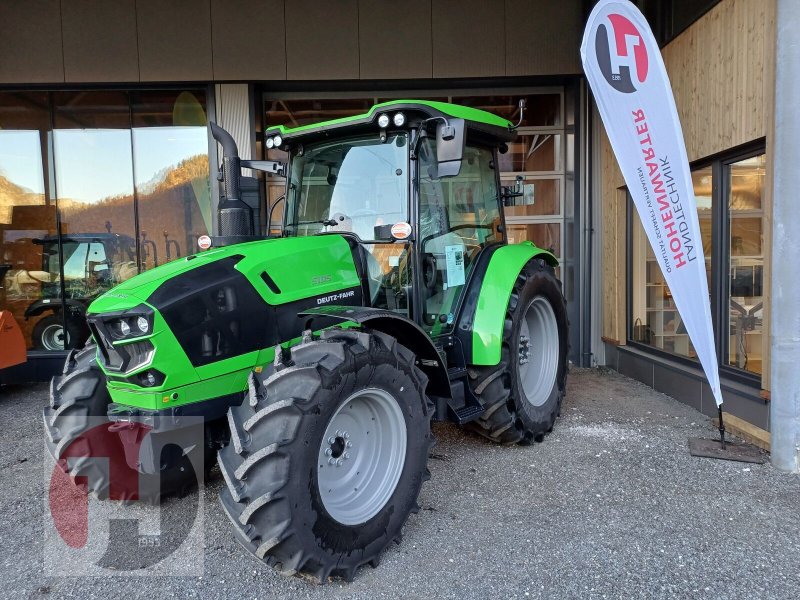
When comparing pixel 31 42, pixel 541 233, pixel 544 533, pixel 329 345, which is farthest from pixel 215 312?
pixel 31 42

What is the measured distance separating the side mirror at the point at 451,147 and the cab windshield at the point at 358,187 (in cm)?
38

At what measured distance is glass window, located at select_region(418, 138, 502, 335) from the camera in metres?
3.64

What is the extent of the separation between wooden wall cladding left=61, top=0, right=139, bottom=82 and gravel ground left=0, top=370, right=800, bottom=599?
448cm

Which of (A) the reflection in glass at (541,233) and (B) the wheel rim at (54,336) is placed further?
(A) the reflection in glass at (541,233)

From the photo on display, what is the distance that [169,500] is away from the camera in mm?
3320

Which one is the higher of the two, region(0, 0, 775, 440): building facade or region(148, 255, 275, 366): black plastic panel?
region(0, 0, 775, 440): building facade

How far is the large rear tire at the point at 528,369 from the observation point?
383cm

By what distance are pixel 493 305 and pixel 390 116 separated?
4.65 ft

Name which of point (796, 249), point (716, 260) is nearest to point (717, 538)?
point (796, 249)

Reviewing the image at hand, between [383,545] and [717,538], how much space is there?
1.70 metres

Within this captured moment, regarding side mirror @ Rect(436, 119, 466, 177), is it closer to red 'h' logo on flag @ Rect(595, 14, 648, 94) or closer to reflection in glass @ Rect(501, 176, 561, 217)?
red 'h' logo on flag @ Rect(595, 14, 648, 94)

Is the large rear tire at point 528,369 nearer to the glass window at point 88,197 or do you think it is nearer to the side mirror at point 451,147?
the side mirror at point 451,147

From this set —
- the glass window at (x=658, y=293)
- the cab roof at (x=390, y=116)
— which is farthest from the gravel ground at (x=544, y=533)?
the cab roof at (x=390, y=116)

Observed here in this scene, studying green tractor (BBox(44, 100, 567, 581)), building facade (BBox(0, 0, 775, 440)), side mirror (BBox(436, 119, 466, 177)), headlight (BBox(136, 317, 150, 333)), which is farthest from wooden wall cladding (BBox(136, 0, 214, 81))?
headlight (BBox(136, 317, 150, 333))
